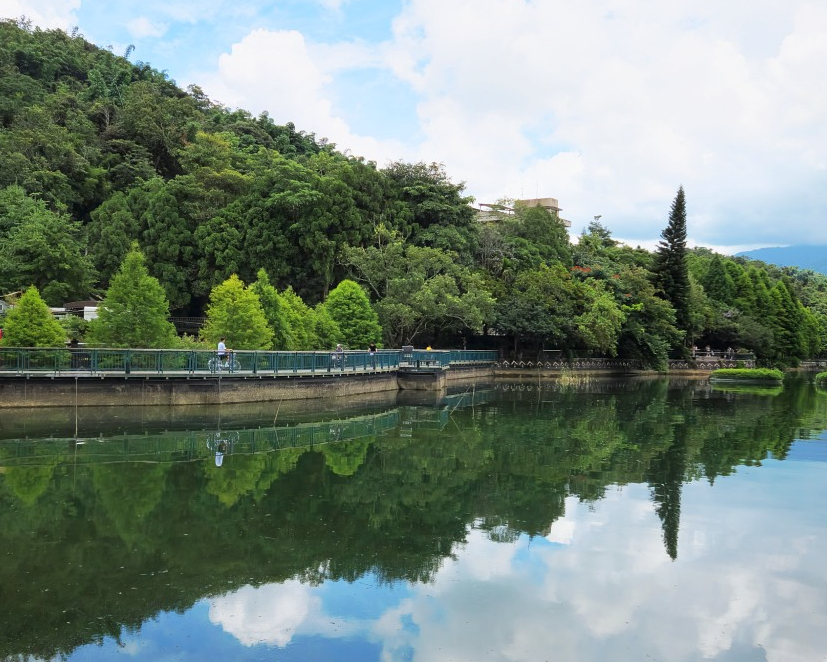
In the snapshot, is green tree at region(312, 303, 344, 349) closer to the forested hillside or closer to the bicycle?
the forested hillside

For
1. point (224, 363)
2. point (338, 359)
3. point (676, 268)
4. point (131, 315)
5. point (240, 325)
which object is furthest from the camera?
point (676, 268)

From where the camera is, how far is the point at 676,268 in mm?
59531

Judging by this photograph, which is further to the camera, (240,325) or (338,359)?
(338,359)

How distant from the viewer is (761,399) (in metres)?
40.1

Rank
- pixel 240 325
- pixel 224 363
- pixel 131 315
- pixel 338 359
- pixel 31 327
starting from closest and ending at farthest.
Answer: pixel 31 327, pixel 224 363, pixel 131 315, pixel 240 325, pixel 338 359

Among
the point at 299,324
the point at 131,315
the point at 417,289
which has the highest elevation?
the point at 417,289

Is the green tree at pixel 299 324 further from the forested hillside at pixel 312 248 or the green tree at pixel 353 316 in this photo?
the green tree at pixel 353 316

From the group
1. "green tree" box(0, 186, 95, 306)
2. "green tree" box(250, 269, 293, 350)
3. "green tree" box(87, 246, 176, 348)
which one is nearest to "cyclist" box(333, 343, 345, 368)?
"green tree" box(250, 269, 293, 350)

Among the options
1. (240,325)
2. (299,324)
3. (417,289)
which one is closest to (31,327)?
(240,325)

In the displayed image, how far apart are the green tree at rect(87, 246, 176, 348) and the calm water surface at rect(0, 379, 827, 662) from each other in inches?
154

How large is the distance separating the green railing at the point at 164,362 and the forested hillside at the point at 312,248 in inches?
113

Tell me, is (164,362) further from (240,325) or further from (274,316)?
(274,316)

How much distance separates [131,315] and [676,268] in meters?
46.2

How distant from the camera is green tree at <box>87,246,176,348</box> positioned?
26.3 metres
